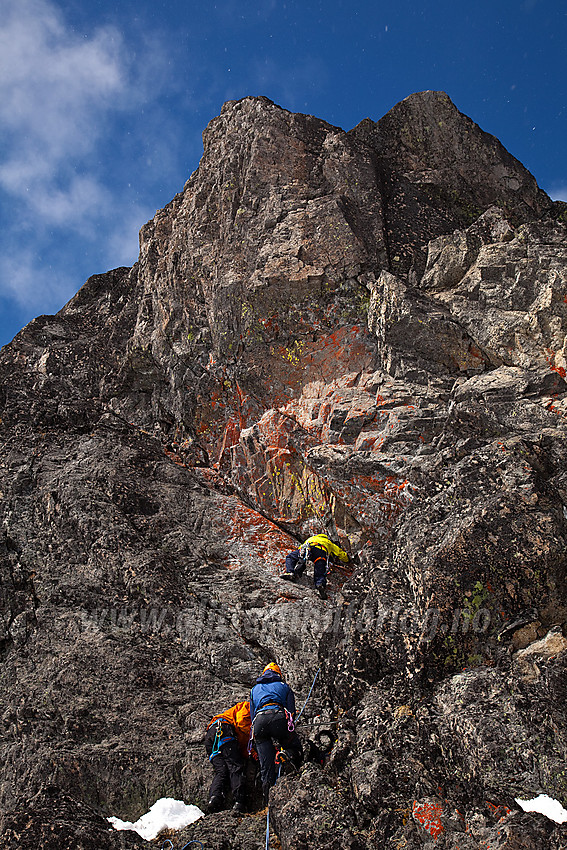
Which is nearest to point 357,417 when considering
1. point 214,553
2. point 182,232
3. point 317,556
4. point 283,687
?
point 317,556

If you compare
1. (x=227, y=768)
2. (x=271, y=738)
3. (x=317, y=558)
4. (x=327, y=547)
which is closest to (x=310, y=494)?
Result: (x=327, y=547)

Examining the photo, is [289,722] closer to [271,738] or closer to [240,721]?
[271,738]

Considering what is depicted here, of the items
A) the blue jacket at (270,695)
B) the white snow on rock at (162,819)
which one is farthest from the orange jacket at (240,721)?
the white snow on rock at (162,819)

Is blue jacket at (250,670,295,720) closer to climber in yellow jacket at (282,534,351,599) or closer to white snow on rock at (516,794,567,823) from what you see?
climber in yellow jacket at (282,534,351,599)

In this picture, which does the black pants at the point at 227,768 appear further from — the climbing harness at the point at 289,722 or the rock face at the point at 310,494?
the climbing harness at the point at 289,722

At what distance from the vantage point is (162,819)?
6363mm

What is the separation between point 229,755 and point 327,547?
3.63 metres

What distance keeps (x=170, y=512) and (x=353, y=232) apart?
638 cm

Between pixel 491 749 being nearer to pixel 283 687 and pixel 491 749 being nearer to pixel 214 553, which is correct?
pixel 283 687

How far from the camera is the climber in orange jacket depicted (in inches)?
253

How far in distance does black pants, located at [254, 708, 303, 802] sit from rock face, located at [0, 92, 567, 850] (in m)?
0.42

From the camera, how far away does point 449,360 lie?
1034 cm

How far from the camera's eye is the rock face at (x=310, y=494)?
19.5ft

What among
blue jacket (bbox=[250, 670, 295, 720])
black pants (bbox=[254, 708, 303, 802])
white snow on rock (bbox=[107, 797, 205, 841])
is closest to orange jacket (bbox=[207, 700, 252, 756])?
blue jacket (bbox=[250, 670, 295, 720])
